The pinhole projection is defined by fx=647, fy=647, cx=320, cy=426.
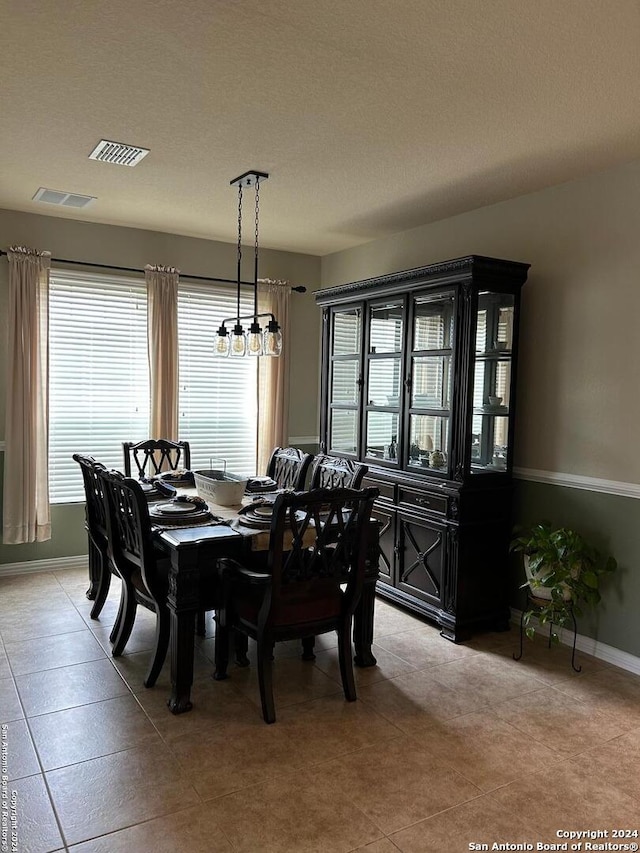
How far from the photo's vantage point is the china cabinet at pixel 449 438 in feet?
12.7

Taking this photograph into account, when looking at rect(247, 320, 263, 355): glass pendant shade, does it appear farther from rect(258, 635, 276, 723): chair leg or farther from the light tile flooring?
the light tile flooring

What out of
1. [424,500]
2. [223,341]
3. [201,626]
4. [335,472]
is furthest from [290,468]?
[201,626]

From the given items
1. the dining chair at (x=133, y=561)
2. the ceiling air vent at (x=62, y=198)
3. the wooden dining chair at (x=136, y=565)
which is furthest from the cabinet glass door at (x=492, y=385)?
the ceiling air vent at (x=62, y=198)

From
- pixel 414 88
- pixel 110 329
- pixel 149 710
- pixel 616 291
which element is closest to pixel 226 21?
pixel 414 88

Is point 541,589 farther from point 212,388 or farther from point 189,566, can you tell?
point 212,388

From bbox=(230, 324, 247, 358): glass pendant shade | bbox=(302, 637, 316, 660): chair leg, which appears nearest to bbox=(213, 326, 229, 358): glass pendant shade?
bbox=(230, 324, 247, 358): glass pendant shade

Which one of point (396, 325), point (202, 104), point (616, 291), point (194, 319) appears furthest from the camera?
point (194, 319)

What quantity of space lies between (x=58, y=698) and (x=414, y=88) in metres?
3.16

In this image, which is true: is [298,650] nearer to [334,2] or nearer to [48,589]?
[48,589]

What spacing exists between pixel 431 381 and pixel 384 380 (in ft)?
1.67

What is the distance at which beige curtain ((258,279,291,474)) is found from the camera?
5.87 metres

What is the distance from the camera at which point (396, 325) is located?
4480mm

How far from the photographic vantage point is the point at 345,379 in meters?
5.02

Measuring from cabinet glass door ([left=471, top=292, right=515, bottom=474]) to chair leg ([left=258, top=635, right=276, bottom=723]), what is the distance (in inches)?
68.9
